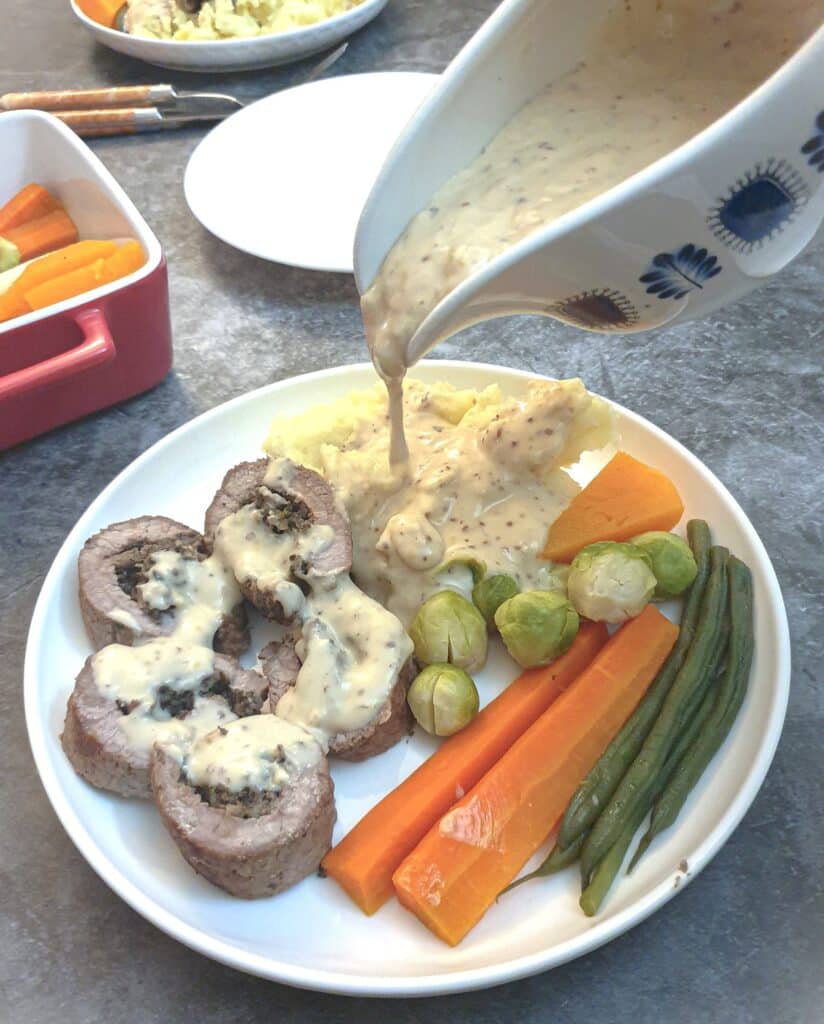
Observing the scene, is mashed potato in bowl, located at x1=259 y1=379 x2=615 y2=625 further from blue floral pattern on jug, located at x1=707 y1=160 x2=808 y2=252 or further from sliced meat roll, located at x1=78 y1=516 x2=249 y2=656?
blue floral pattern on jug, located at x1=707 y1=160 x2=808 y2=252

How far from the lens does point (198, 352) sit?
3078 mm

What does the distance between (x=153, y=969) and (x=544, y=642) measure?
934mm

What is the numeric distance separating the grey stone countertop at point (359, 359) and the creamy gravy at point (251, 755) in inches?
12.9

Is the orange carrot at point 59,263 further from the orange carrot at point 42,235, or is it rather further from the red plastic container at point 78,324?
the orange carrot at point 42,235

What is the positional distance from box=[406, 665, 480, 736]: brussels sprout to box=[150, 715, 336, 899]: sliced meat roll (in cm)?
23

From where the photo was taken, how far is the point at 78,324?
2.51 metres

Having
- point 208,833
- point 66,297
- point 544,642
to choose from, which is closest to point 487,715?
point 544,642

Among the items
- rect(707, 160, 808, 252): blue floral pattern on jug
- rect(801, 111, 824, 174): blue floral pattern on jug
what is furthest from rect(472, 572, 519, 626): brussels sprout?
rect(801, 111, 824, 174): blue floral pattern on jug

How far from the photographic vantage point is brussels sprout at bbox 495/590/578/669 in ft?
6.57

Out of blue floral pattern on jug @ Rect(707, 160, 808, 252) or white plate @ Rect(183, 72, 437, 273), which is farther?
white plate @ Rect(183, 72, 437, 273)

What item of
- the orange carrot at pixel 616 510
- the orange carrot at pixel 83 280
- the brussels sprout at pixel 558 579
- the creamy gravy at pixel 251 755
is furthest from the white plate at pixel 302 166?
the creamy gravy at pixel 251 755

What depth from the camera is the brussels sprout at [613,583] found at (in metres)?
2.04

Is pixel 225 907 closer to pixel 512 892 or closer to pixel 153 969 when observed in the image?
pixel 153 969

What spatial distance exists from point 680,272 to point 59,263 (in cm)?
181
